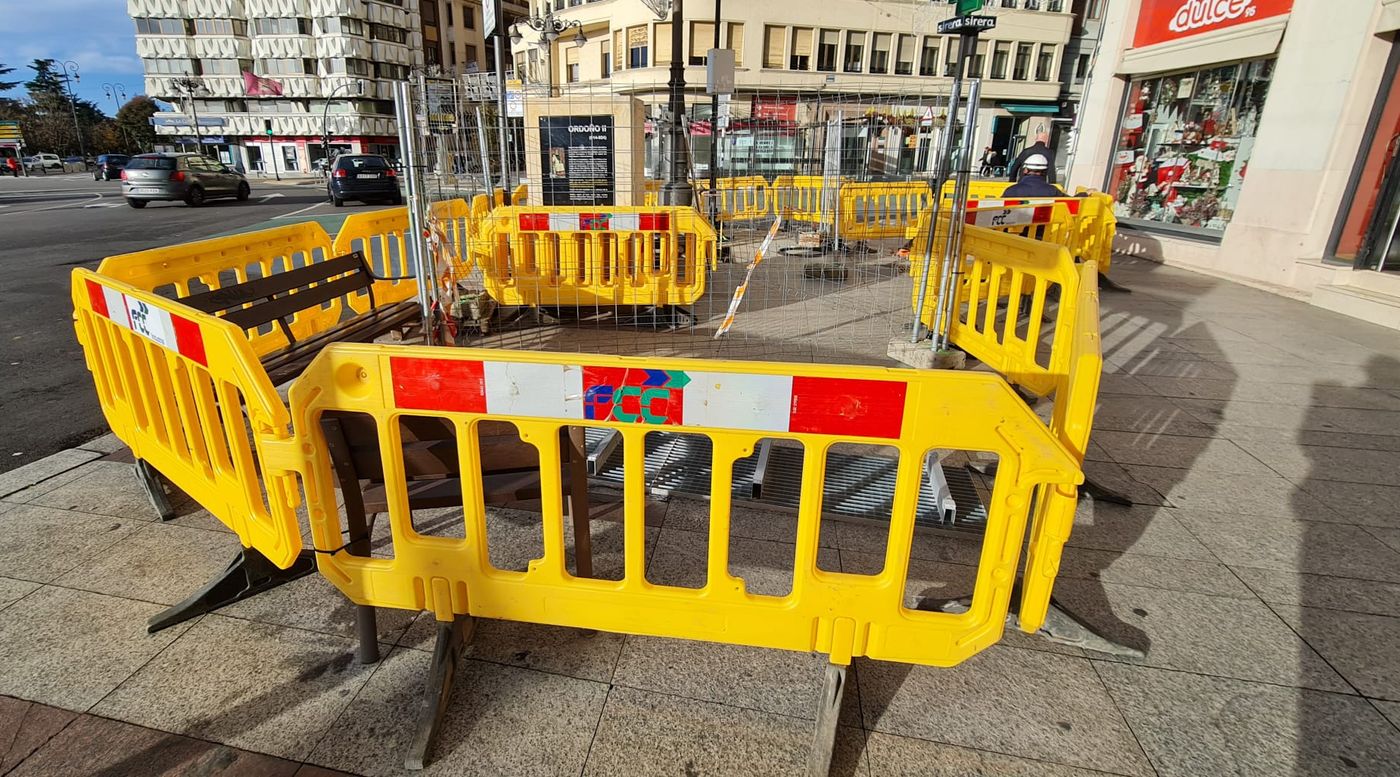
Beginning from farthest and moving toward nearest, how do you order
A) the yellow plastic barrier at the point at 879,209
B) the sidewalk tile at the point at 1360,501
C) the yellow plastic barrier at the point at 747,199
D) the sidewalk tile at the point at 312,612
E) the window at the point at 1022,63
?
1. the window at the point at 1022,63
2. the yellow plastic barrier at the point at 747,199
3. the yellow plastic barrier at the point at 879,209
4. the sidewalk tile at the point at 1360,501
5. the sidewalk tile at the point at 312,612

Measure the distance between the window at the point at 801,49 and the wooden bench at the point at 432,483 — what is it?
42613 mm

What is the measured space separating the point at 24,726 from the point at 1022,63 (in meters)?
52.5

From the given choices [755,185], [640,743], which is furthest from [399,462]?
[755,185]

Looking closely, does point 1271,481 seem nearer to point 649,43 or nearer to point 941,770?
point 941,770

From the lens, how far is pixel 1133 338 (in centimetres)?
756

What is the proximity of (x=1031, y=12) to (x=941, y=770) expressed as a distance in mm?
51003

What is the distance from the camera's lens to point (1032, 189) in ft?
30.6

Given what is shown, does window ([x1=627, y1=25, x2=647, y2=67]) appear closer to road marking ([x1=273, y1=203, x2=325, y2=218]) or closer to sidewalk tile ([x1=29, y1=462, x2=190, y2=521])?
road marking ([x1=273, y1=203, x2=325, y2=218])

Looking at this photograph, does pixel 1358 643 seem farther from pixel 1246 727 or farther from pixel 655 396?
pixel 655 396

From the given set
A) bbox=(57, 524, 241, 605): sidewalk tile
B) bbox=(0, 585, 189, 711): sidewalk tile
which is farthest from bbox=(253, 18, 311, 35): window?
bbox=(0, 585, 189, 711): sidewalk tile

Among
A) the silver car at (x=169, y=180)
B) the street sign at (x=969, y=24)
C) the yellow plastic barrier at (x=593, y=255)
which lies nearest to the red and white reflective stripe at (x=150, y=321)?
the yellow plastic barrier at (x=593, y=255)

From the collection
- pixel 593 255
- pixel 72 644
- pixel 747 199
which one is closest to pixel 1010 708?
pixel 72 644

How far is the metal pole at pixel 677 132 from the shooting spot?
35.0ft

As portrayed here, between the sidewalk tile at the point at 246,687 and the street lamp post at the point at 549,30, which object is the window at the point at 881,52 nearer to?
the street lamp post at the point at 549,30
